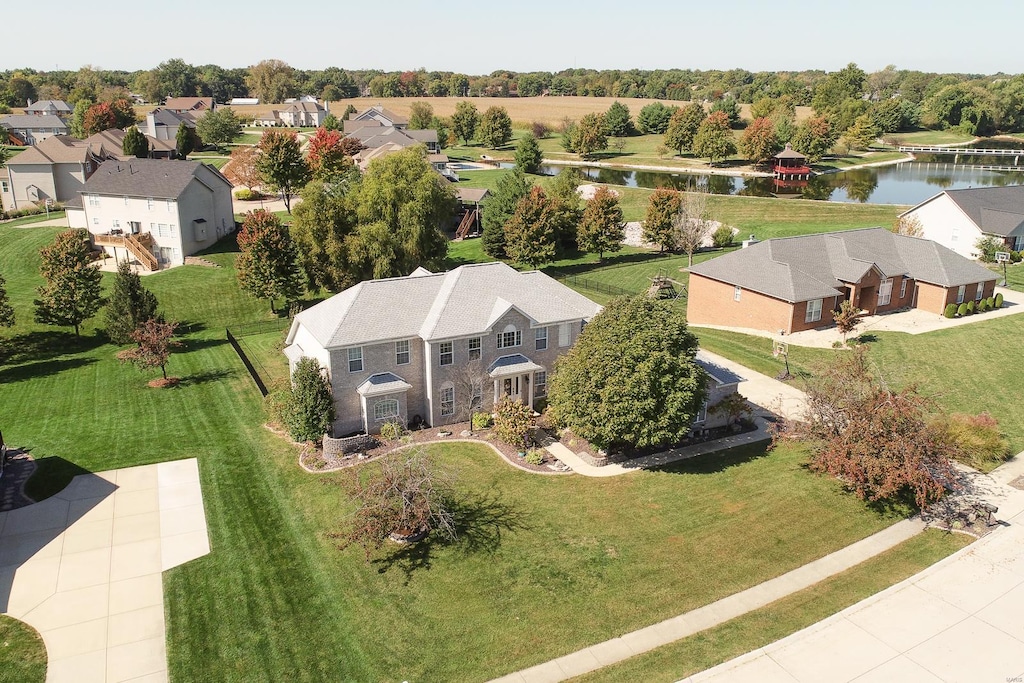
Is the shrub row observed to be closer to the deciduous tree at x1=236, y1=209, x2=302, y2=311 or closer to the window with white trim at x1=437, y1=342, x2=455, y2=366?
the window with white trim at x1=437, y1=342, x2=455, y2=366

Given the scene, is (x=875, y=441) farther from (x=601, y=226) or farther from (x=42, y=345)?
(x=42, y=345)

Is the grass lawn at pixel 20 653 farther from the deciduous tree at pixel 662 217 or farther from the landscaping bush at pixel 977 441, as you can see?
the deciduous tree at pixel 662 217

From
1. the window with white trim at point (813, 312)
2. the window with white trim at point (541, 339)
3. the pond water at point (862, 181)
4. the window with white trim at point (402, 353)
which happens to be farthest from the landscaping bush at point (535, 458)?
the pond water at point (862, 181)

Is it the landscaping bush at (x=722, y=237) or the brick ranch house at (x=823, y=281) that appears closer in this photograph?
the brick ranch house at (x=823, y=281)

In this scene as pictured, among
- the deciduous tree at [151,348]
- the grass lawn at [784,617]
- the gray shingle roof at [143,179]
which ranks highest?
the gray shingle roof at [143,179]

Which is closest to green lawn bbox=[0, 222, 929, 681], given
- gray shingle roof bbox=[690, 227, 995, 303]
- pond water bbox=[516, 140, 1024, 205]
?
gray shingle roof bbox=[690, 227, 995, 303]

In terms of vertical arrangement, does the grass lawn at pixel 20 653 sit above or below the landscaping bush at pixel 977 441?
below

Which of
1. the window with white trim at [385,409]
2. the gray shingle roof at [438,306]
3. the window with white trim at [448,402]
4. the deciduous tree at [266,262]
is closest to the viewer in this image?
the gray shingle roof at [438,306]
